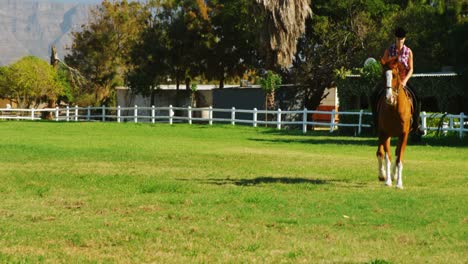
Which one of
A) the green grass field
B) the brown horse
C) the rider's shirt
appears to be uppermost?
the rider's shirt

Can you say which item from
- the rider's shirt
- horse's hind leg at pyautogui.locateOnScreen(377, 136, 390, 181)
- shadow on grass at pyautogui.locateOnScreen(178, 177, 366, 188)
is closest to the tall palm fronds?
shadow on grass at pyautogui.locateOnScreen(178, 177, 366, 188)

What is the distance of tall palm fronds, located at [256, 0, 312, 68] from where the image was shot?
2221 inches


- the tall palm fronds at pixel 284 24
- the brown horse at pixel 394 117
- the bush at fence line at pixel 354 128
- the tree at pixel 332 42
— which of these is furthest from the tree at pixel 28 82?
the brown horse at pixel 394 117

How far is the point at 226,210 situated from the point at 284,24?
146 feet

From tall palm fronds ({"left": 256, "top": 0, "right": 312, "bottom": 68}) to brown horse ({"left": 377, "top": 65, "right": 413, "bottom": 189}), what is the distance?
39997 millimetres

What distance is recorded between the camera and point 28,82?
79312mm

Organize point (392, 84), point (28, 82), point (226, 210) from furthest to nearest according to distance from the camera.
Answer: point (28, 82)
point (392, 84)
point (226, 210)

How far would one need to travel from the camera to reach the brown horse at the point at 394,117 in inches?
624

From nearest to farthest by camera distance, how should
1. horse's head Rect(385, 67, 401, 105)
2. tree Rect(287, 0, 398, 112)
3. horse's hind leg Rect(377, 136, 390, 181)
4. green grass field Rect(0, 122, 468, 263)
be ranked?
green grass field Rect(0, 122, 468, 263)
horse's head Rect(385, 67, 401, 105)
horse's hind leg Rect(377, 136, 390, 181)
tree Rect(287, 0, 398, 112)

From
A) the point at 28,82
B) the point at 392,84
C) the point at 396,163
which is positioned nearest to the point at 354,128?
the point at 396,163

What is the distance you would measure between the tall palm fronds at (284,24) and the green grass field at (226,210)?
33082 mm

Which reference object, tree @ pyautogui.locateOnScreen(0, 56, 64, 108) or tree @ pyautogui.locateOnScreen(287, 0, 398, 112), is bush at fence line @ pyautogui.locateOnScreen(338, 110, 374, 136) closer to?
tree @ pyautogui.locateOnScreen(287, 0, 398, 112)

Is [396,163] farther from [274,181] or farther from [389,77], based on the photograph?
[274,181]

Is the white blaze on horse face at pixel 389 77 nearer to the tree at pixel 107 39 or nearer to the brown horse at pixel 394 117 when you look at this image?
the brown horse at pixel 394 117
